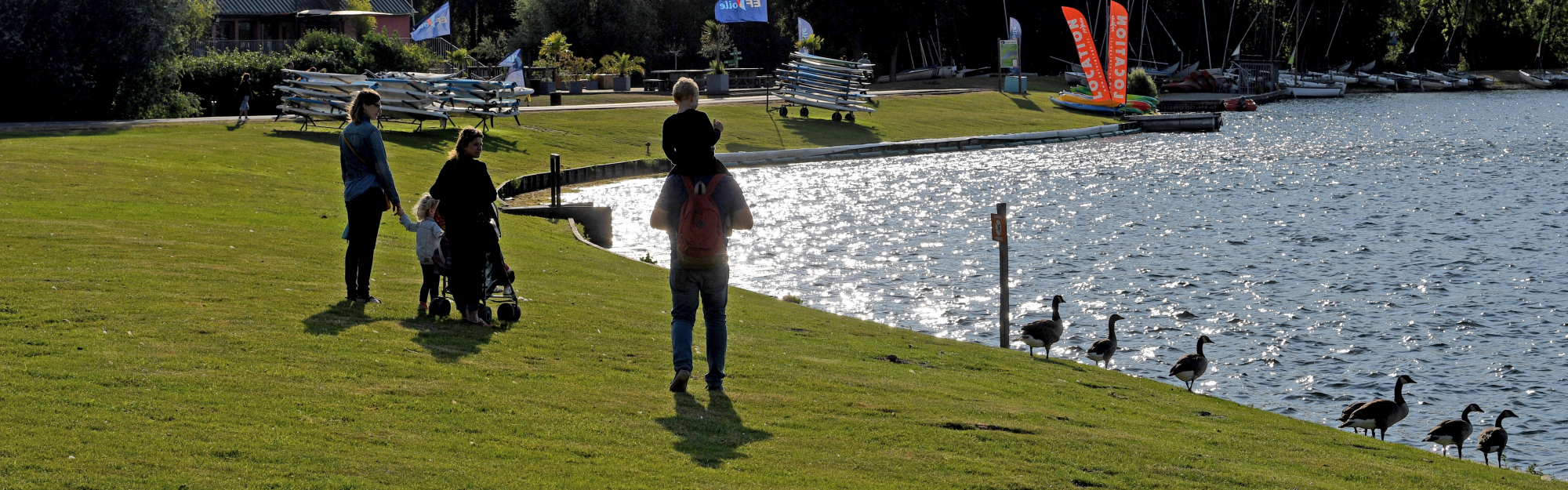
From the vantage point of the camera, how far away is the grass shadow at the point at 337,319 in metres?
12.5

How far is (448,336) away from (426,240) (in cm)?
139

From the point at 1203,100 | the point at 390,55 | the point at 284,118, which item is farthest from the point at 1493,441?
the point at 1203,100

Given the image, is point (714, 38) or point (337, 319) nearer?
point (337, 319)

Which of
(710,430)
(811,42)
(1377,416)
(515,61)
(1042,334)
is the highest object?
(811,42)

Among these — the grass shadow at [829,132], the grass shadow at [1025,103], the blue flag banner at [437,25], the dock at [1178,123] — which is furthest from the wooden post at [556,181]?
the grass shadow at [1025,103]

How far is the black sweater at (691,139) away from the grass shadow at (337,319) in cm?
425

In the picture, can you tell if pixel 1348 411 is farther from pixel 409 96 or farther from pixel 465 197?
pixel 409 96

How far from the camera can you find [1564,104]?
4053 inches

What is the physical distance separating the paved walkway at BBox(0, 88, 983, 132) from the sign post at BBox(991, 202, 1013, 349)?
31.0m

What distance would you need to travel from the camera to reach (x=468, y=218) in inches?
518

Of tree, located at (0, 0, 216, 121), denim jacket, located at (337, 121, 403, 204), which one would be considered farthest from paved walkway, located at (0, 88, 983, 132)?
denim jacket, located at (337, 121, 403, 204)

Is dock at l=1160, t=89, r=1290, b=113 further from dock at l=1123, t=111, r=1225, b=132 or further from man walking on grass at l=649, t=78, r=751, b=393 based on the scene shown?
man walking on grass at l=649, t=78, r=751, b=393

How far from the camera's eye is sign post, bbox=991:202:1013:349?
61.7ft

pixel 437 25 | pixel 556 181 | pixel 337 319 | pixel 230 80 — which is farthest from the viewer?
pixel 437 25
